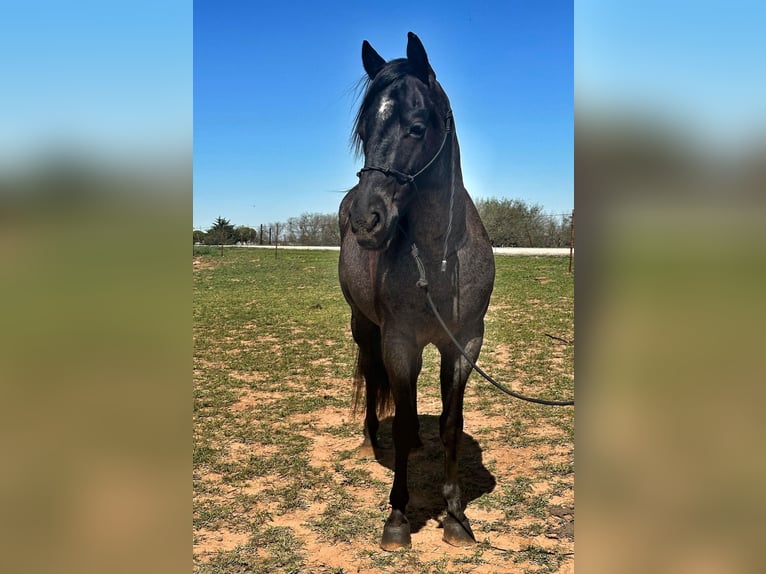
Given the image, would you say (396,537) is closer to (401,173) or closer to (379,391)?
(379,391)

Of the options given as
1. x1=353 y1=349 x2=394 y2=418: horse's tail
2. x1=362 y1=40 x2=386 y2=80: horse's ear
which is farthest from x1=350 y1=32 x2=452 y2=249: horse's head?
x1=353 y1=349 x2=394 y2=418: horse's tail

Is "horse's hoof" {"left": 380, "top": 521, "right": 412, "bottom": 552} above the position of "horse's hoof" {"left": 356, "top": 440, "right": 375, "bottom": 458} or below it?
below

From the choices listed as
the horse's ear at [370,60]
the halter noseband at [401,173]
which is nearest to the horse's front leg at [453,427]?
the halter noseband at [401,173]

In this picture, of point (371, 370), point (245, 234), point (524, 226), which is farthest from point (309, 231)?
point (371, 370)

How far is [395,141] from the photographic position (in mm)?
2498

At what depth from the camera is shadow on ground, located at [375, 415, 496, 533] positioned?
333cm

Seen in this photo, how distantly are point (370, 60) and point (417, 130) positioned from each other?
2.21 feet

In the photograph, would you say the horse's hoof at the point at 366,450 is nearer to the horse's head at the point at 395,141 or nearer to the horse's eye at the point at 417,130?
the horse's head at the point at 395,141

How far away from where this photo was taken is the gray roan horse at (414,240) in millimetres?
2484

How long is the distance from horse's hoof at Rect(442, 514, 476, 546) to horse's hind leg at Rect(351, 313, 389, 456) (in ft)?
4.33

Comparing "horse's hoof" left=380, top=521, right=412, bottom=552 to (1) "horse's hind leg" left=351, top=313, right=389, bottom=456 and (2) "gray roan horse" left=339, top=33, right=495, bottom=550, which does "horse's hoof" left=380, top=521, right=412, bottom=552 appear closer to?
(2) "gray roan horse" left=339, top=33, right=495, bottom=550

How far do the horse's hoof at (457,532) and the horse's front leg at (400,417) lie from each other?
0.23 metres
